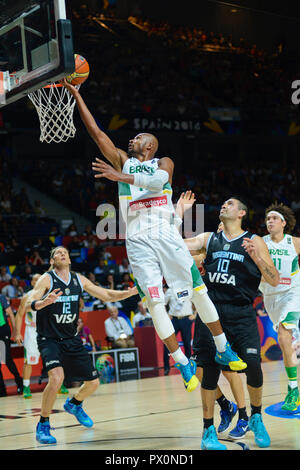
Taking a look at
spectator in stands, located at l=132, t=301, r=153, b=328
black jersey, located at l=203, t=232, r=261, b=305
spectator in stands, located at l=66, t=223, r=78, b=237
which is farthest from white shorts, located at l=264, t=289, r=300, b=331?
spectator in stands, located at l=66, t=223, r=78, b=237

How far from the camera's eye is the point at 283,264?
826 centimetres

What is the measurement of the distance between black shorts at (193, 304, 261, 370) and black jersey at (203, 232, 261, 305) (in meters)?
0.10

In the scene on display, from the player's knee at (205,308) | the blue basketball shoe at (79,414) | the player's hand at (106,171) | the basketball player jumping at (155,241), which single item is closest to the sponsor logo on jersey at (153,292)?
the basketball player jumping at (155,241)

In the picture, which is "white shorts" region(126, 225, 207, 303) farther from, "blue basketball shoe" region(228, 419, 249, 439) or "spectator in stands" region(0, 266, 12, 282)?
"spectator in stands" region(0, 266, 12, 282)

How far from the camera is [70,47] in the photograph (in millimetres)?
6074

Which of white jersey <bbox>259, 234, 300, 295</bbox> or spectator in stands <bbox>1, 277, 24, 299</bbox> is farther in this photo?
spectator in stands <bbox>1, 277, 24, 299</bbox>

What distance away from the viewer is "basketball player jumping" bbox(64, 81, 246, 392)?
5.86 m

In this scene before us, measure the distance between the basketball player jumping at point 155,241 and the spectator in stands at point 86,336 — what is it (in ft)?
22.4

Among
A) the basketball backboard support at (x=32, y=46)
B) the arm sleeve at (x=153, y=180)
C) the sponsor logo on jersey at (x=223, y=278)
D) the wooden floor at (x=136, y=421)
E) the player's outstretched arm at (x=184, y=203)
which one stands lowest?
the wooden floor at (x=136, y=421)

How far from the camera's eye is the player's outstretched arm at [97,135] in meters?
5.82

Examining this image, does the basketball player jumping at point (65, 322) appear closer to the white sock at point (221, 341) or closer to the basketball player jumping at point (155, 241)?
the basketball player jumping at point (155, 241)

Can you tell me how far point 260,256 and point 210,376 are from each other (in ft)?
4.02

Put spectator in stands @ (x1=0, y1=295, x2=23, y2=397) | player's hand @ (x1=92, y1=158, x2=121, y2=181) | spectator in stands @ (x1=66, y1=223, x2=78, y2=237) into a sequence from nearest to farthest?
player's hand @ (x1=92, y1=158, x2=121, y2=181) < spectator in stands @ (x1=0, y1=295, x2=23, y2=397) < spectator in stands @ (x1=66, y1=223, x2=78, y2=237)
